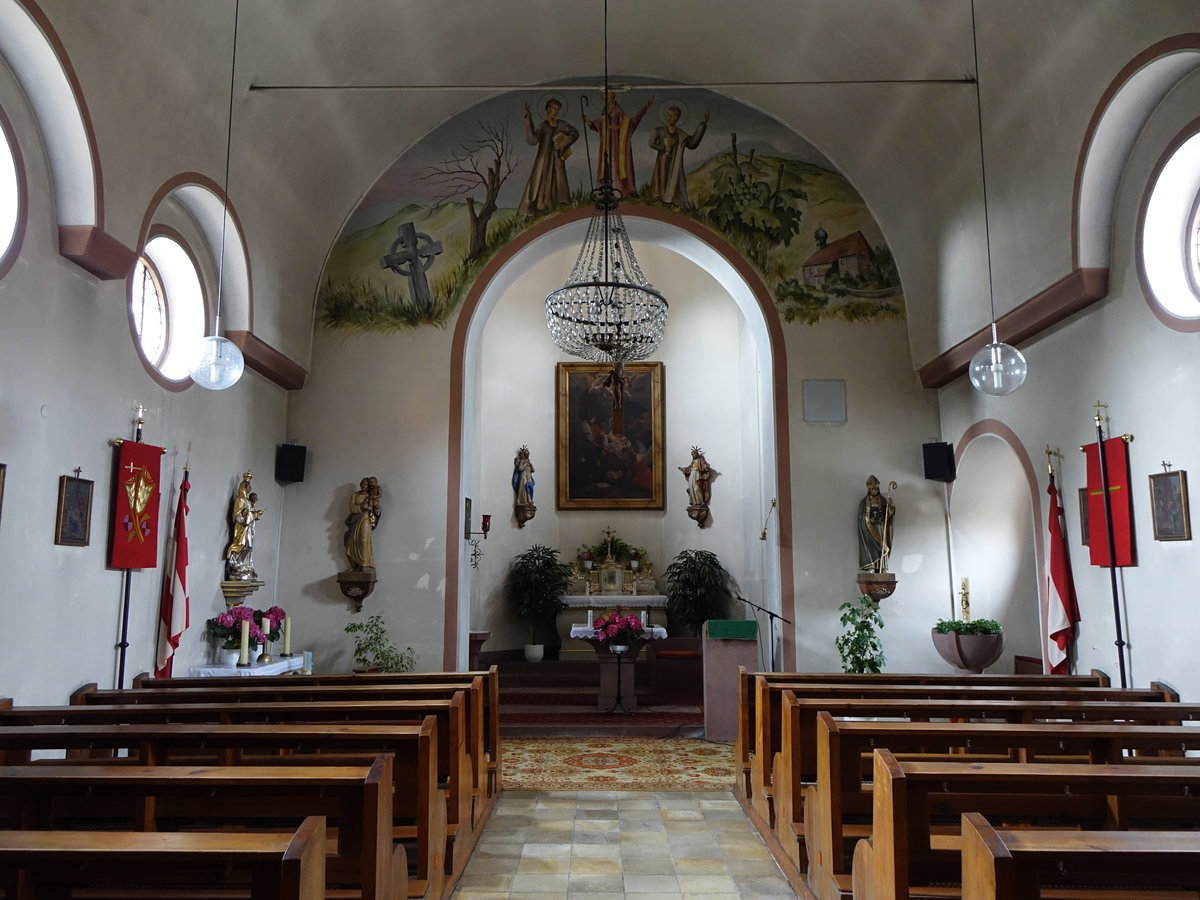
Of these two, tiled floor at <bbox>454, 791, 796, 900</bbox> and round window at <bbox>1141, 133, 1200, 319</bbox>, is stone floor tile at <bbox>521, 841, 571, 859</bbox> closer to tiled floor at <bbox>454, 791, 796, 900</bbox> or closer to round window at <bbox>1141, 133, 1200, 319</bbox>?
tiled floor at <bbox>454, 791, 796, 900</bbox>

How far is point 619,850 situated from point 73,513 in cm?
402

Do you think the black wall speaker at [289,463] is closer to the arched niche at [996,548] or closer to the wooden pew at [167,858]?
the arched niche at [996,548]

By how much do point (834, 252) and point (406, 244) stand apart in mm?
4750

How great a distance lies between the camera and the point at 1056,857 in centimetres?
195

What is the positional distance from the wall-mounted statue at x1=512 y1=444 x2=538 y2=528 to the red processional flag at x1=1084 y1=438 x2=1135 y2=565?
8904 mm

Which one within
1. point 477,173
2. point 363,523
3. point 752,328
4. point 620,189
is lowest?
point 363,523

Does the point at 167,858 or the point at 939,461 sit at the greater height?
the point at 939,461

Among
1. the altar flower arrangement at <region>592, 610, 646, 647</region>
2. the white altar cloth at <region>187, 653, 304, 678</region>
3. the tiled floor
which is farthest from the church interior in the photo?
the tiled floor

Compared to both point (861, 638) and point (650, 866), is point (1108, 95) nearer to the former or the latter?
point (861, 638)

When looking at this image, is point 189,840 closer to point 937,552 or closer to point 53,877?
point 53,877

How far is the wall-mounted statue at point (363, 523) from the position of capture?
368 inches

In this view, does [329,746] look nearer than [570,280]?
Yes

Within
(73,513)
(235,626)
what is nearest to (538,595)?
(235,626)

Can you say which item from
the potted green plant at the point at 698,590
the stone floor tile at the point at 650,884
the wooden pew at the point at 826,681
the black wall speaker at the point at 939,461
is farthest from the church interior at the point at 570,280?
the stone floor tile at the point at 650,884
